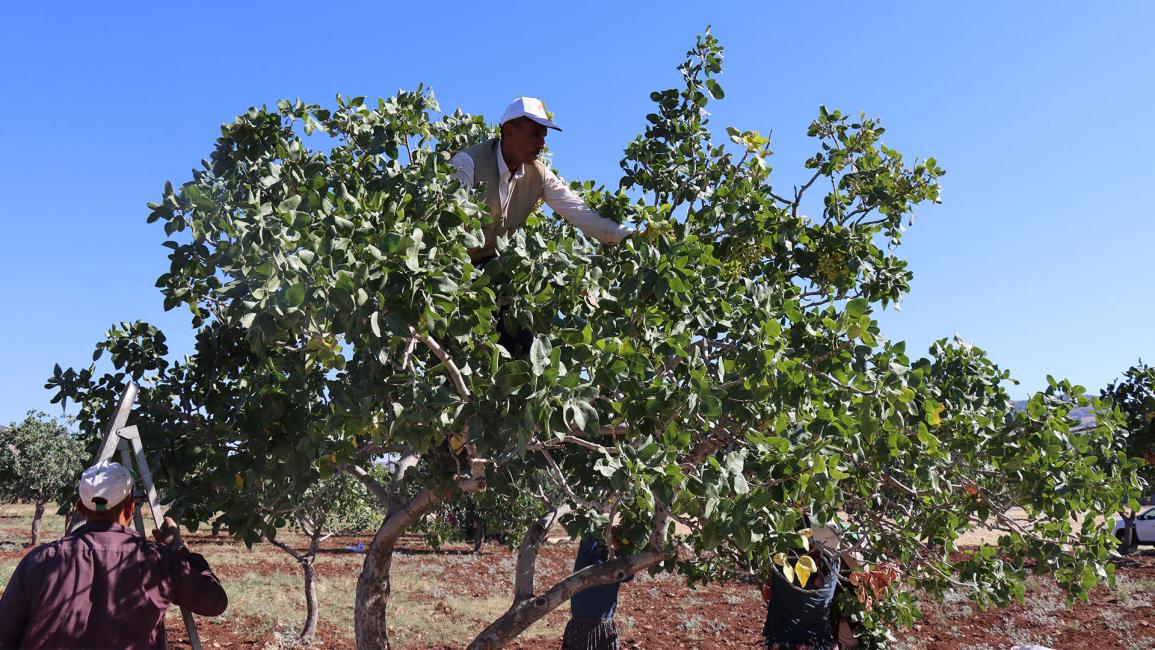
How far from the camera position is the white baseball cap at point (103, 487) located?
3.55 meters

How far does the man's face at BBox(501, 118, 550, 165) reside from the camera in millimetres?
Result: 4586

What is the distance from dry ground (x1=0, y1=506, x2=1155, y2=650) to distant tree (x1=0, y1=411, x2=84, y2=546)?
29.9 feet

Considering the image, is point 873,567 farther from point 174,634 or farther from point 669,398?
point 174,634

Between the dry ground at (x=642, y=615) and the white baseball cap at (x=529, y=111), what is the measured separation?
9.66 metres

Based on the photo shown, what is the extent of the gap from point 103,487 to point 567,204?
2.69m

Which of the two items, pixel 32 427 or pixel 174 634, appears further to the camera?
pixel 32 427

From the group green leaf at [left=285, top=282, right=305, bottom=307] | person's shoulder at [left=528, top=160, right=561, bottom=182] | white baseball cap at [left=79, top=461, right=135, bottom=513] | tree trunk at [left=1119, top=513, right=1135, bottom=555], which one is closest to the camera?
green leaf at [left=285, top=282, right=305, bottom=307]

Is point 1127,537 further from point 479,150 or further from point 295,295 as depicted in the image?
point 295,295

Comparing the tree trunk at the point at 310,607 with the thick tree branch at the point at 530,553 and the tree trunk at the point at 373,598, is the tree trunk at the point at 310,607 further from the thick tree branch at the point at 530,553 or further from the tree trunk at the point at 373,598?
the tree trunk at the point at 373,598

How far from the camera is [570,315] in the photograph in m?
3.98

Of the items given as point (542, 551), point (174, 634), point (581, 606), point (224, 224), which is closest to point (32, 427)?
point (542, 551)

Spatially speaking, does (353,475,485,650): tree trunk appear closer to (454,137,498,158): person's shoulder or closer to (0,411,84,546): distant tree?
(454,137,498,158): person's shoulder

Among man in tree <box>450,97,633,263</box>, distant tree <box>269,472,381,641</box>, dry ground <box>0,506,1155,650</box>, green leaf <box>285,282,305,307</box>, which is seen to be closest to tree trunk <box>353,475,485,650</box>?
distant tree <box>269,472,381,641</box>

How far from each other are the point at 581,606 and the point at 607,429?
6899mm
